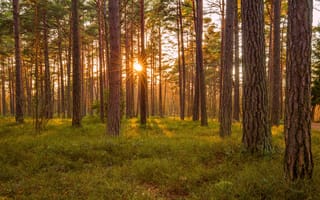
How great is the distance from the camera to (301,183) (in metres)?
3.86

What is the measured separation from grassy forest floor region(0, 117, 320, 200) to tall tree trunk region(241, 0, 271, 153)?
458mm

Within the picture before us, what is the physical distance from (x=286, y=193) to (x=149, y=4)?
1908 cm

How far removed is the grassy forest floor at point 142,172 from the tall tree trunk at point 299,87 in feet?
1.27

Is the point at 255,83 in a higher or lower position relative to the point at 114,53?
lower

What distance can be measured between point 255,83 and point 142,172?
361cm

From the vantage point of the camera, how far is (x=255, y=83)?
588 centimetres

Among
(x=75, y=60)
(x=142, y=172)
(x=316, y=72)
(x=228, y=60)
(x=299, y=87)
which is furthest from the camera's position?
(x=316, y=72)

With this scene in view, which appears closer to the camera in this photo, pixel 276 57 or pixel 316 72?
pixel 276 57

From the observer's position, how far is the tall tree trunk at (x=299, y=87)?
3.86 meters

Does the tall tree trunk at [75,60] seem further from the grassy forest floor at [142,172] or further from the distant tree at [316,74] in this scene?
the distant tree at [316,74]

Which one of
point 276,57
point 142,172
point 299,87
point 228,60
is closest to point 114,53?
point 228,60

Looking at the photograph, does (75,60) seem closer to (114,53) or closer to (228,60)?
(114,53)

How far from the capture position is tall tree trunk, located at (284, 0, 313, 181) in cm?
386

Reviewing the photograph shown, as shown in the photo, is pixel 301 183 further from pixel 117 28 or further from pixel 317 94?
pixel 317 94
